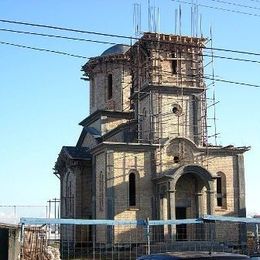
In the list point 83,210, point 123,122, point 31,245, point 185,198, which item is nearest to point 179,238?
point 185,198

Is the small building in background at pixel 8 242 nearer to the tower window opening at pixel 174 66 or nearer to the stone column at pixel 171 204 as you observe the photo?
the stone column at pixel 171 204

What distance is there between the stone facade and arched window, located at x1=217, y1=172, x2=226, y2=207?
62mm

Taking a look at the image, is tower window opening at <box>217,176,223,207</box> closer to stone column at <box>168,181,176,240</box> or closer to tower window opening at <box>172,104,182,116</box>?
stone column at <box>168,181,176,240</box>

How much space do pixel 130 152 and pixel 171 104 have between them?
169 inches

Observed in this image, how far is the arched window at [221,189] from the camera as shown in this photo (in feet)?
113

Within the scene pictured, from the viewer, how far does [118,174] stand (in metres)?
32.8

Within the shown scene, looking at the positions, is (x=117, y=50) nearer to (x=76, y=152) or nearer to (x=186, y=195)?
(x=76, y=152)

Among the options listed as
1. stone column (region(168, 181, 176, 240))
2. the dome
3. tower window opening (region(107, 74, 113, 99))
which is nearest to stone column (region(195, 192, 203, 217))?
stone column (region(168, 181, 176, 240))

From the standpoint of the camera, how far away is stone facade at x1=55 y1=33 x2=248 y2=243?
32.8m

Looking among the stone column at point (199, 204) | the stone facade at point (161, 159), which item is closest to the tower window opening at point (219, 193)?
the stone facade at point (161, 159)

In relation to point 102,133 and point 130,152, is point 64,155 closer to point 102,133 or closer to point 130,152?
point 102,133

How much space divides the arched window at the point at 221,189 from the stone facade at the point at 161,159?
0.06 m

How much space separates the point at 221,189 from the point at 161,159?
4.37 meters

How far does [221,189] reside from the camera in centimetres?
3481
